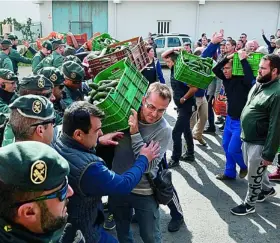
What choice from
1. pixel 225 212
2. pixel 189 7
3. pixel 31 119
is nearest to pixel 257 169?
pixel 225 212

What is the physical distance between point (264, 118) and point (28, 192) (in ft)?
10.6

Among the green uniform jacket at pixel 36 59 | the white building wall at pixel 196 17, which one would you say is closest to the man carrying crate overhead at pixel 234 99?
the green uniform jacket at pixel 36 59

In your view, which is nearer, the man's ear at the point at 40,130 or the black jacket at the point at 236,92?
the man's ear at the point at 40,130

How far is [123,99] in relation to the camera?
273cm

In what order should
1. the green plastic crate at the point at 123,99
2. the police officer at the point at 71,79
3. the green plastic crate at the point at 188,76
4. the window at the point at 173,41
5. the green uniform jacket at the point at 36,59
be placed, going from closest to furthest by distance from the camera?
1. the green plastic crate at the point at 123,99
2. the police officer at the point at 71,79
3. the green plastic crate at the point at 188,76
4. the green uniform jacket at the point at 36,59
5. the window at the point at 173,41

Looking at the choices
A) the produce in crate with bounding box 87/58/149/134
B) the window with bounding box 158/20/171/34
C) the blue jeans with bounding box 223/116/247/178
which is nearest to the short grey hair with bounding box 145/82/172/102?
the produce in crate with bounding box 87/58/149/134

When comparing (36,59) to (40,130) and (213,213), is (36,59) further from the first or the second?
(40,130)

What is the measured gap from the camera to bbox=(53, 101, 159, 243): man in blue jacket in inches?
83.5

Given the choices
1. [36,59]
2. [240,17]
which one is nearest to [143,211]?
[36,59]

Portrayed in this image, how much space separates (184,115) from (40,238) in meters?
4.40

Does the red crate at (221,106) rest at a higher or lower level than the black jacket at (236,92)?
lower

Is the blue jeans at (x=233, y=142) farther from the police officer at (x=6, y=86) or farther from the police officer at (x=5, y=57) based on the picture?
the police officer at (x=5, y=57)

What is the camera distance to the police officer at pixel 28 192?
4.49 feet

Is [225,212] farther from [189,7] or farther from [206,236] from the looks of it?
[189,7]
